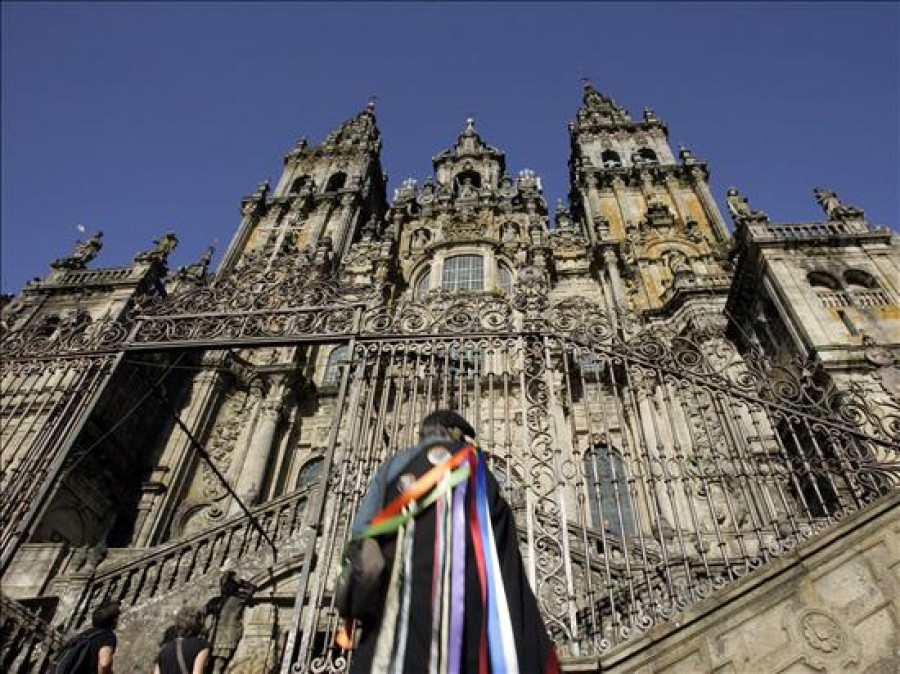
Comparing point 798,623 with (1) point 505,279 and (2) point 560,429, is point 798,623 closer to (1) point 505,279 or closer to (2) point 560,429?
(2) point 560,429

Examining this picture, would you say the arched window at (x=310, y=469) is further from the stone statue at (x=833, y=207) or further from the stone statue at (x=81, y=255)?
the stone statue at (x=833, y=207)

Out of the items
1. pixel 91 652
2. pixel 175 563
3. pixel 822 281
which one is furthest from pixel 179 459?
pixel 822 281

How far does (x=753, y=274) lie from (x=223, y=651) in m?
14.9

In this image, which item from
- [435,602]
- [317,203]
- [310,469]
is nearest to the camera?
[435,602]

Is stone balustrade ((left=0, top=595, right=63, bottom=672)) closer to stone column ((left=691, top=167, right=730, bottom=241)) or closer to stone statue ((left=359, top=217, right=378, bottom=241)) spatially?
stone statue ((left=359, top=217, right=378, bottom=241))

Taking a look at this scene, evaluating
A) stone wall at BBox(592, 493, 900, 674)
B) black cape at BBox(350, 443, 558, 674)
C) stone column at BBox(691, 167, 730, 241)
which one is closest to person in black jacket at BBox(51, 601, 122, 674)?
black cape at BBox(350, 443, 558, 674)

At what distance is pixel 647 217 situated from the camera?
21.9 metres

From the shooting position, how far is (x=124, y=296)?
1625cm

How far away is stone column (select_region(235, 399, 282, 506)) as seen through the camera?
13.5m

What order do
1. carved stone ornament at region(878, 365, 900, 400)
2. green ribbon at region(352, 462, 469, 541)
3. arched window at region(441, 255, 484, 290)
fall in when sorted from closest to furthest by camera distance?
green ribbon at region(352, 462, 469, 541), carved stone ornament at region(878, 365, 900, 400), arched window at region(441, 255, 484, 290)

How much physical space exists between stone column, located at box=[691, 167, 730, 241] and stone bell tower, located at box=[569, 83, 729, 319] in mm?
41

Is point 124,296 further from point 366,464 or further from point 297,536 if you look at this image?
point 366,464

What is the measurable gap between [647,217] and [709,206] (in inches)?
114

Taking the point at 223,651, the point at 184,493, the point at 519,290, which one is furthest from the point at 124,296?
the point at 519,290
